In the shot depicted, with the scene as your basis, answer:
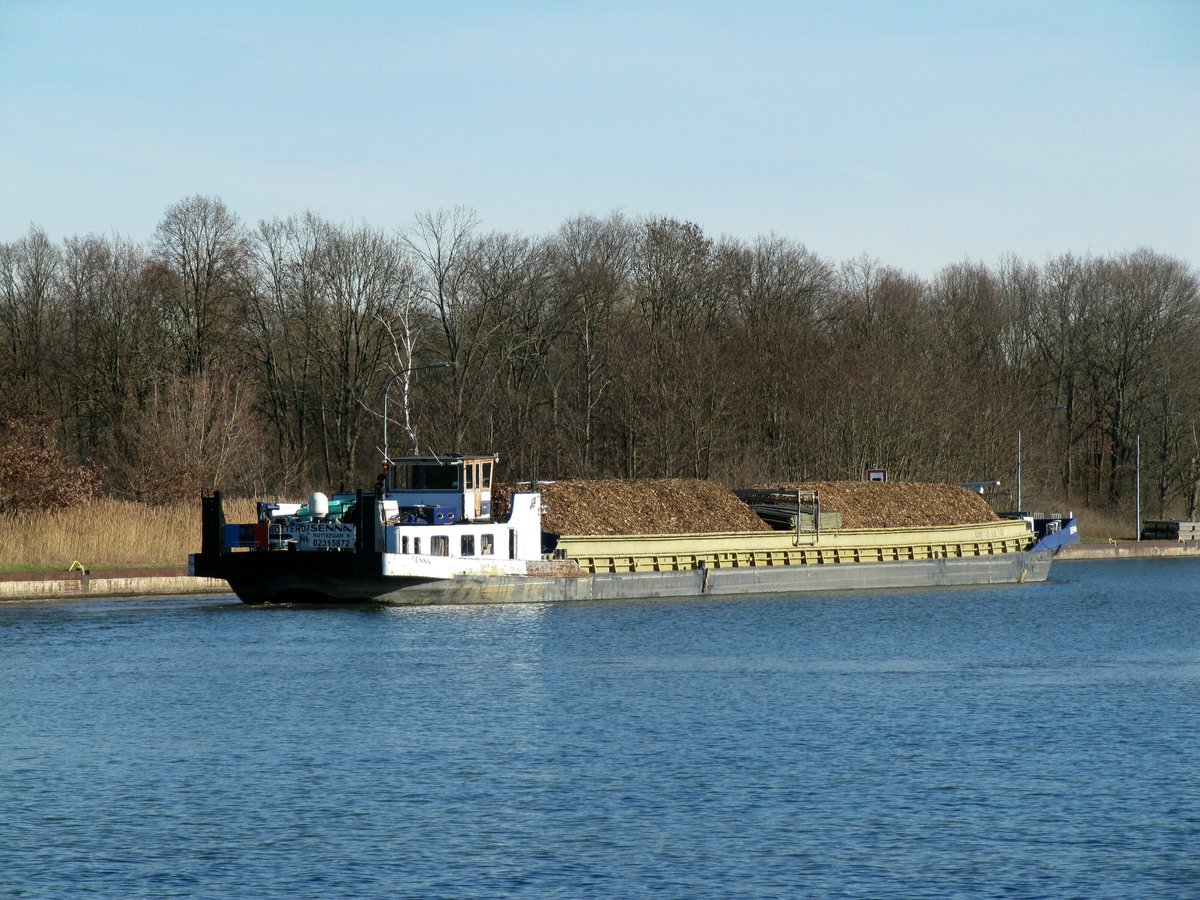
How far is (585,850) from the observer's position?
18.4 metres

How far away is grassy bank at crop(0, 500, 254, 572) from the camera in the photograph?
50.8 metres

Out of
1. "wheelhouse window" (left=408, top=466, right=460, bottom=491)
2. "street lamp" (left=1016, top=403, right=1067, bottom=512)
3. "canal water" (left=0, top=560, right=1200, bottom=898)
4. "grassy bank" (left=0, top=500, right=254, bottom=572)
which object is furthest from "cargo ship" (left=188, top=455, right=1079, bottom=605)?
"street lamp" (left=1016, top=403, right=1067, bottom=512)

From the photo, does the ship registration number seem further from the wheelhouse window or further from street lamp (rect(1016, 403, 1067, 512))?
street lamp (rect(1016, 403, 1067, 512))

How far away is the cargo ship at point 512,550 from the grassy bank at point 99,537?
7437 millimetres

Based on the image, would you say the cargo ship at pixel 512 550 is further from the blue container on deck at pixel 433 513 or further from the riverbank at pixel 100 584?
the riverbank at pixel 100 584

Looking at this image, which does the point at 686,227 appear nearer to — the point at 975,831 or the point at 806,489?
the point at 806,489

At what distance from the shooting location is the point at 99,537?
173 ft

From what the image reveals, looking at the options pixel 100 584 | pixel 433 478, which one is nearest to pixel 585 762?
pixel 433 478

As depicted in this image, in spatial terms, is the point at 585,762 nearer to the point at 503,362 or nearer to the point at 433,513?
the point at 433,513

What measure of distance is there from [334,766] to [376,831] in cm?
393

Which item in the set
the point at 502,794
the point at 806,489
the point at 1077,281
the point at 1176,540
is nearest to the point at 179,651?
the point at 502,794

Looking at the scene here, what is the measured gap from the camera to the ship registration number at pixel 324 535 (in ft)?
146

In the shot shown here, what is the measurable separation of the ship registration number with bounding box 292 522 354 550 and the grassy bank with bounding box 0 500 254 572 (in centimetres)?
962

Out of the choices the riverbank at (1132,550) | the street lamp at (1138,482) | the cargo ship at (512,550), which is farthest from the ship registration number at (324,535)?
the street lamp at (1138,482)
